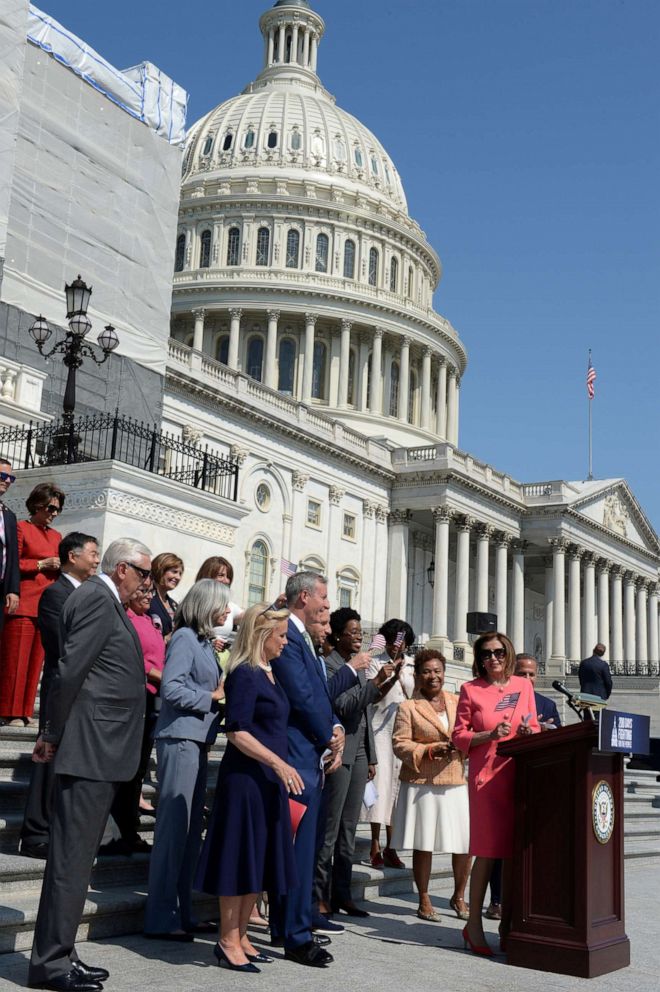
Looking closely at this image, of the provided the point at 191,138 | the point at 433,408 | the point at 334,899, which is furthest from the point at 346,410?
the point at 334,899

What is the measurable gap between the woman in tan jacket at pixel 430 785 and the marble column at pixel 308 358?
6079 centimetres

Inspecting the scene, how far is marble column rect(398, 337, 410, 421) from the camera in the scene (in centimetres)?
7344

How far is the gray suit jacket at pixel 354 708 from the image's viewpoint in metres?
7.95

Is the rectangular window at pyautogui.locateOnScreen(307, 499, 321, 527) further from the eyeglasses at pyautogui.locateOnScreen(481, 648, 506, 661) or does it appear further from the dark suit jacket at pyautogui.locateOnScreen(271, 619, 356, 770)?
the dark suit jacket at pyautogui.locateOnScreen(271, 619, 356, 770)

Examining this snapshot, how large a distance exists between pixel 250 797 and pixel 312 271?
6784 centimetres

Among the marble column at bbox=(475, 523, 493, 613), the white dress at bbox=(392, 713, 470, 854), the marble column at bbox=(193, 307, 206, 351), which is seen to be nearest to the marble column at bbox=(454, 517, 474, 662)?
the marble column at bbox=(475, 523, 493, 613)

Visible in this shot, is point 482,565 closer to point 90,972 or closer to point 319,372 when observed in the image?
point 319,372

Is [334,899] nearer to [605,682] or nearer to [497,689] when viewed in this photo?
[497,689]

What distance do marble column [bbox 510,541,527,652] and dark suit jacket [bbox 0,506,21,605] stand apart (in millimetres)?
53074

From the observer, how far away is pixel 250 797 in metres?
6.53

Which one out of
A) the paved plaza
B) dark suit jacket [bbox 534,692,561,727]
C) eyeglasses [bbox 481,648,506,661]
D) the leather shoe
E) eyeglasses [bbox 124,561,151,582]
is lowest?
the paved plaza

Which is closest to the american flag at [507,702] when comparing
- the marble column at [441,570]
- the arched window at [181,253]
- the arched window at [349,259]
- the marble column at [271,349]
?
the marble column at [441,570]

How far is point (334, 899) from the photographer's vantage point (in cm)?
848

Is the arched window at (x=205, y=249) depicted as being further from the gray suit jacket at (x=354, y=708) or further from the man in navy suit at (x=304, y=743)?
the man in navy suit at (x=304, y=743)
